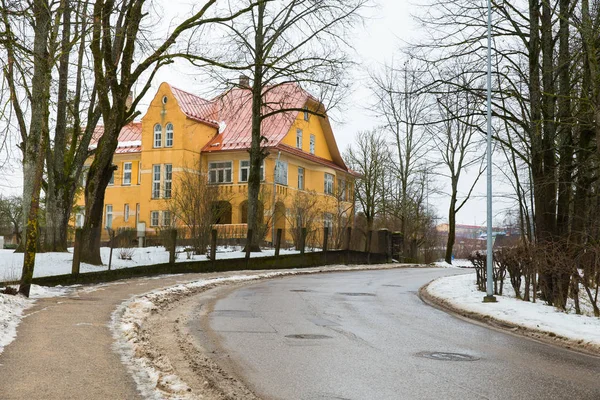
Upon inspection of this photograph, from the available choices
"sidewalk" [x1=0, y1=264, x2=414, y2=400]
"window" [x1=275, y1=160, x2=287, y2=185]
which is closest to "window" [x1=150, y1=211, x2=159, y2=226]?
"window" [x1=275, y1=160, x2=287, y2=185]

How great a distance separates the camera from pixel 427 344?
9500mm

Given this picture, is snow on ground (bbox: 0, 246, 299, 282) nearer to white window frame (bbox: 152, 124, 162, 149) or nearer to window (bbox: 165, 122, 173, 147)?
window (bbox: 165, 122, 173, 147)

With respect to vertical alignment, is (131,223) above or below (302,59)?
below

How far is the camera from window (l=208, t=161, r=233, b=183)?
5156 centimetres

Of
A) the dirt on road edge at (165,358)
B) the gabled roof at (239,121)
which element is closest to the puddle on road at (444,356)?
the dirt on road edge at (165,358)

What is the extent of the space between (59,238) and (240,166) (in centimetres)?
2775

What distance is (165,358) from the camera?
297 inches

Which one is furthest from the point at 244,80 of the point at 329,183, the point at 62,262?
the point at 62,262

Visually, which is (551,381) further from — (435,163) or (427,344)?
(435,163)

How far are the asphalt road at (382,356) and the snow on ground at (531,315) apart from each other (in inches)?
30.5

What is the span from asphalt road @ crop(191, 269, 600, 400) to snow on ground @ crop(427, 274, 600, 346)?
0.78 meters

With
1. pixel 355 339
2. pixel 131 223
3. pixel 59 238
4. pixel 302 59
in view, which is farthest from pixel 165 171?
pixel 355 339

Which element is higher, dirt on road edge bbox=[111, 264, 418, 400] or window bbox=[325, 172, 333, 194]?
window bbox=[325, 172, 333, 194]

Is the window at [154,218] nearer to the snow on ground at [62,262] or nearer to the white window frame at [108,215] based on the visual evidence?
the white window frame at [108,215]
